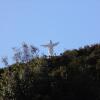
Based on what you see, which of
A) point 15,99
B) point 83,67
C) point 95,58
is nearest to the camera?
point 15,99

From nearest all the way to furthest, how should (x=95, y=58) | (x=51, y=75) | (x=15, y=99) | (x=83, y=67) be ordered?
(x=15, y=99)
(x=51, y=75)
(x=83, y=67)
(x=95, y=58)

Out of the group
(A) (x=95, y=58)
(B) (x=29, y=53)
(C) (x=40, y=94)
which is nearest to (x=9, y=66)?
(B) (x=29, y=53)

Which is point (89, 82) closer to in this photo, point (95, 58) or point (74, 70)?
point (74, 70)

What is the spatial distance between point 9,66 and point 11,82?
135cm

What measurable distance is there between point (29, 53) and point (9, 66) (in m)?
0.77

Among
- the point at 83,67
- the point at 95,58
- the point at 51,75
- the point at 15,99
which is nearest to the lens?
the point at 15,99

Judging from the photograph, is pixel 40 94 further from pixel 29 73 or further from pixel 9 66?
pixel 9 66

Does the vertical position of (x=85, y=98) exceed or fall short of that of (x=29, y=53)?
it falls short

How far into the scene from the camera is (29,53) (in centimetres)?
1487

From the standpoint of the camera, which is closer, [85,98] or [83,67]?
[85,98]

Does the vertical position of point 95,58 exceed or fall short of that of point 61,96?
it exceeds it

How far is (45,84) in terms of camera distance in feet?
46.1

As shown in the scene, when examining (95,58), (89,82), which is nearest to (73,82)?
(89,82)

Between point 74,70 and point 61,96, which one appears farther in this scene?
point 74,70
